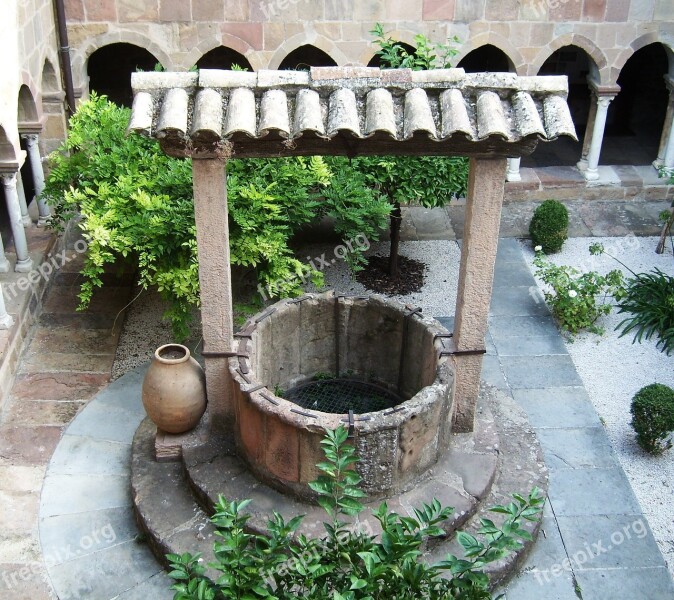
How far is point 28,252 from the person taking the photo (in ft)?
29.2

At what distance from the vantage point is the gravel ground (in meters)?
6.55

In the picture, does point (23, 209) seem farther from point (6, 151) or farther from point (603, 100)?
point (603, 100)

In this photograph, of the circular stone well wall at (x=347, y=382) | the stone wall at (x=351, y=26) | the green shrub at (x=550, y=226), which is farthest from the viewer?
the stone wall at (x=351, y=26)

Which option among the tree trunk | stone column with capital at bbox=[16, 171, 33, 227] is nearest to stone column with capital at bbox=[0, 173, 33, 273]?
stone column with capital at bbox=[16, 171, 33, 227]

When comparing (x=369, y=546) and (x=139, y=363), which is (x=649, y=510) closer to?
(x=369, y=546)

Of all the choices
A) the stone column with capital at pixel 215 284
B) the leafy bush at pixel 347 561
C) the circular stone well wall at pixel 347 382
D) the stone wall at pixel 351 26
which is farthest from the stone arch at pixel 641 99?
the leafy bush at pixel 347 561

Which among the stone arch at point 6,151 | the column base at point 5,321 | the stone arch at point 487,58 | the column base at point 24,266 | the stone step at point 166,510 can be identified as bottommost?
the stone step at point 166,510

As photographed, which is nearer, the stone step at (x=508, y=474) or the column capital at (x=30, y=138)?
the stone step at (x=508, y=474)

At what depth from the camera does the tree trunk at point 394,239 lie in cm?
918

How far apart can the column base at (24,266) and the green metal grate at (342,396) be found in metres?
3.24

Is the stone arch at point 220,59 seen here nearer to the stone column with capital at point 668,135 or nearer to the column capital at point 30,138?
the column capital at point 30,138

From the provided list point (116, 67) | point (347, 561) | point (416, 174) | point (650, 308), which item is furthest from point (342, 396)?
point (116, 67)

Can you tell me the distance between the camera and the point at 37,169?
930 cm

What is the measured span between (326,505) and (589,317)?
5498 millimetres
